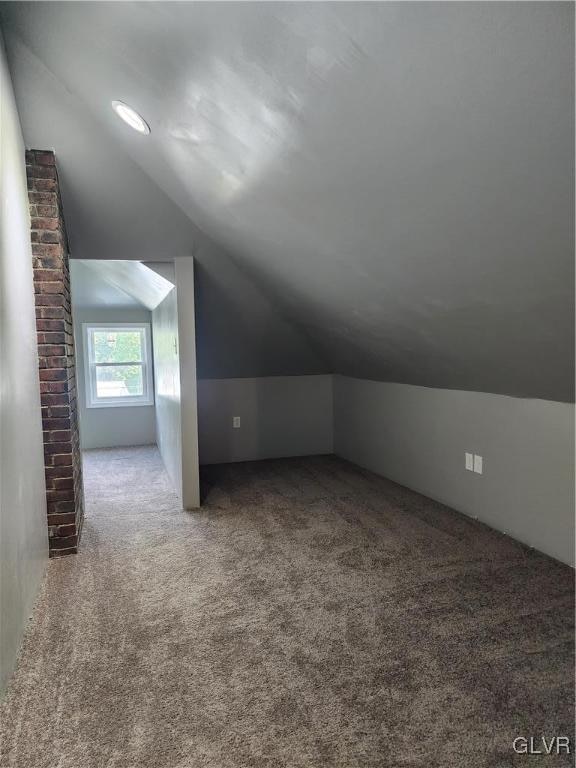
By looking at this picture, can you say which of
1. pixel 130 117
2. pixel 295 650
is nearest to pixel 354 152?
pixel 130 117

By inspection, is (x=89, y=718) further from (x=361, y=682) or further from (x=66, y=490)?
(x=66, y=490)

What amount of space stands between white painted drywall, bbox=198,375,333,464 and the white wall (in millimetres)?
2439

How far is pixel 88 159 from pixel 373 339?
2080mm

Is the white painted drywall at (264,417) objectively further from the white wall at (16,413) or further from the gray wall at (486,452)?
the white wall at (16,413)

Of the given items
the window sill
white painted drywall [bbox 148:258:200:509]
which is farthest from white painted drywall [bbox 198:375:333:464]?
the window sill

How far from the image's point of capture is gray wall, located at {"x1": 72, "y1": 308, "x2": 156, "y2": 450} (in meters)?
6.09

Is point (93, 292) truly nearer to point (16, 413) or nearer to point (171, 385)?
point (171, 385)

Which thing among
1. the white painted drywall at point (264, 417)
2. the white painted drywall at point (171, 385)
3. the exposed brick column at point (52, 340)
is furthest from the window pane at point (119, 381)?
the exposed brick column at point (52, 340)

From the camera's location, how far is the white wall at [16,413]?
1816 millimetres

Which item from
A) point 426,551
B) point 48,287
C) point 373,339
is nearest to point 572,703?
point 426,551

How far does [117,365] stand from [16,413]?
4362 mm

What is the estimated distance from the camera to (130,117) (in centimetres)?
231

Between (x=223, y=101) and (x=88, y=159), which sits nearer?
(x=223, y=101)

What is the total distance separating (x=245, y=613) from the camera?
85.2 inches
